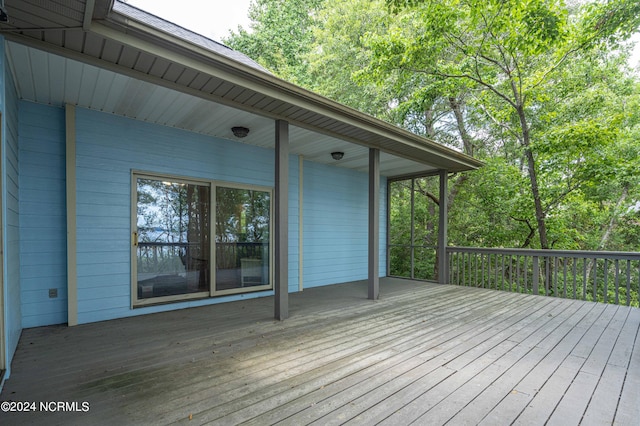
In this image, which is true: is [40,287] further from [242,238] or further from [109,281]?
[242,238]

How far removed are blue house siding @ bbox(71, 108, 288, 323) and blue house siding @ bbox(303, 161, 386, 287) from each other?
93.1 inches

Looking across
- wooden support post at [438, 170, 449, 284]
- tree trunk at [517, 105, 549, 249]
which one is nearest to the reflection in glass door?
wooden support post at [438, 170, 449, 284]

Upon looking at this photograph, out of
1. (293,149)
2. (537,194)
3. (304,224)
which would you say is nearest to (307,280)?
(304,224)

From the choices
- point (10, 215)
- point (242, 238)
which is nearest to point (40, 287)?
point (10, 215)

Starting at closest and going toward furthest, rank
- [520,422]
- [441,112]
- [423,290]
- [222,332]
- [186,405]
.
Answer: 1. [520,422]
2. [186,405]
3. [222,332]
4. [423,290]
5. [441,112]

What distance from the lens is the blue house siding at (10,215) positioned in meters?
2.12

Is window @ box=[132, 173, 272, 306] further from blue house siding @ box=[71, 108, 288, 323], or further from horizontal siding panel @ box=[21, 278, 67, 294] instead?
horizontal siding panel @ box=[21, 278, 67, 294]

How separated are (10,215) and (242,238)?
106 inches

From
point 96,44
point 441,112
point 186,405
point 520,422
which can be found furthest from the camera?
point 441,112

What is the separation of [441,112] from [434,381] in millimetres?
9227

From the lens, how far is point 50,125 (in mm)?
3367

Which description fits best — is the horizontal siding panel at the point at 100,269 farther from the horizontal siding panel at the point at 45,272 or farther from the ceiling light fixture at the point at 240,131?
the ceiling light fixture at the point at 240,131

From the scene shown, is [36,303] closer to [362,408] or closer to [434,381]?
[362,408]

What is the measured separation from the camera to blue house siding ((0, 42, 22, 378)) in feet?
6.94
